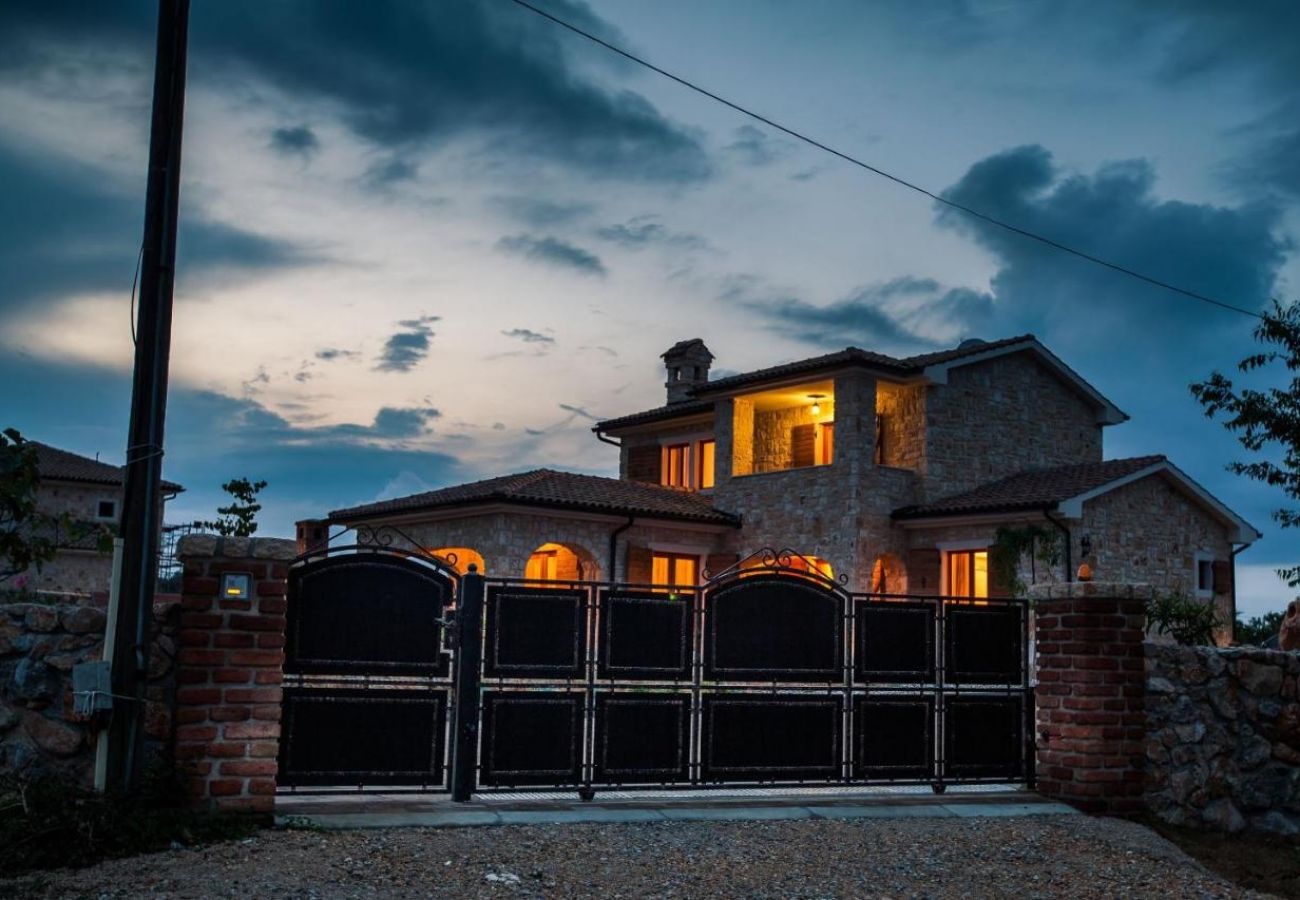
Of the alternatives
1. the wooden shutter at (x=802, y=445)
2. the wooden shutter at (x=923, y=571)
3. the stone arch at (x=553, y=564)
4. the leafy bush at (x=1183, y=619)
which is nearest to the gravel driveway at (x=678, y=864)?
the leafy bush at (x=1183, y=619)

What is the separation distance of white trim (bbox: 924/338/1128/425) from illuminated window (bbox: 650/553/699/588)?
642 cm

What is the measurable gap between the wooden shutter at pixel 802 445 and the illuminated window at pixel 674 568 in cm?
316

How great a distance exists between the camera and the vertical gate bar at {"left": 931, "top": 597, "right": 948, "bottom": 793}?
33.4 feet

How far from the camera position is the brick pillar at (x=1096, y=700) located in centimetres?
988

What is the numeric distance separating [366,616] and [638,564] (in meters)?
16.6

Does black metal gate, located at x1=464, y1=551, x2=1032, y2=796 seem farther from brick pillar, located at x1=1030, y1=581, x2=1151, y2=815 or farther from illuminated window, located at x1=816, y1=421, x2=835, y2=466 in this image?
illuminated window, located at x1=816, y1=421, x2=835, y2=466

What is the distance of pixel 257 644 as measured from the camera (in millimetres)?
7738

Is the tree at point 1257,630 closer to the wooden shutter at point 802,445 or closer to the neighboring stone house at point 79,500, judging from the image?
the wooden shutter at point 802,445

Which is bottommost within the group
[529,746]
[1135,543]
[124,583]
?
[529,746]

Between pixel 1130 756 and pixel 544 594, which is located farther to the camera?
pixel 1130 756

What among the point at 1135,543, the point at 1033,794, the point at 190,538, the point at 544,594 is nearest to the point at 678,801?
the point at 544,594

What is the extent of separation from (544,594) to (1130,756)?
5066mm

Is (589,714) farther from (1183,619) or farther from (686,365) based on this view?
(686,365)

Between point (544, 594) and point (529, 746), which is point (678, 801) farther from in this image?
point (544, 594)
